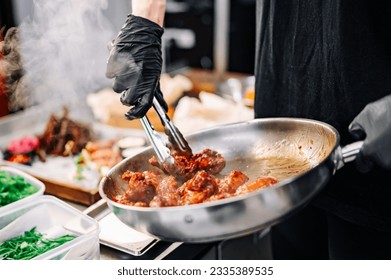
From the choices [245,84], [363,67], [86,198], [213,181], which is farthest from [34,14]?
[245,84]

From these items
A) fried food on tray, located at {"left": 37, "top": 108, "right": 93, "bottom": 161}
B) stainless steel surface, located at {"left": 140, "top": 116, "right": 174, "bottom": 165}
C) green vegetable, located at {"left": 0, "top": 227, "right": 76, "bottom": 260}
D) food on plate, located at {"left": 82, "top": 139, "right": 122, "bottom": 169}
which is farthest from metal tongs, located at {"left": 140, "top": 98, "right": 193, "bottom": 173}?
fried food on tray, located at {"left": 37, "top": 108, "right": 93, "bottom": 161}

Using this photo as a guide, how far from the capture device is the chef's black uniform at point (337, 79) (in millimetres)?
1361

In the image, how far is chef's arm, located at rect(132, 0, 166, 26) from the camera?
1391 mm

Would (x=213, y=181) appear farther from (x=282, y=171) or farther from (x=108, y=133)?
(x=108, y=133)

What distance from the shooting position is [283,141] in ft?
4.71

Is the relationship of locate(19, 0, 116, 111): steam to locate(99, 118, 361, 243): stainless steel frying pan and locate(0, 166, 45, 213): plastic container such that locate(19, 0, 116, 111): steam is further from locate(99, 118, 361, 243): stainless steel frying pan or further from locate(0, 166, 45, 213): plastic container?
locate(99, 118, 361, 243): stainless steel frying pan

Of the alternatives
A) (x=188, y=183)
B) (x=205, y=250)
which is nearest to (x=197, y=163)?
(x=188, y=183)

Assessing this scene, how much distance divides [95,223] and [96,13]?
87 cm

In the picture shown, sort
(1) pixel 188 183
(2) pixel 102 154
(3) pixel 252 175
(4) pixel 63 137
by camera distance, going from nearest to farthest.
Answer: (1) pixel 188 183, (3) pixel 252 175, (2) pixel 102 154, (4) pixel 63 137

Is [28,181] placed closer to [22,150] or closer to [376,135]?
[22,150]

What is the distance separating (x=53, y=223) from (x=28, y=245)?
0.13 meters

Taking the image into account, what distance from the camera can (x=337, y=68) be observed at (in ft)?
4.64

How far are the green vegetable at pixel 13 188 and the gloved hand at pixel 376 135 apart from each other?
1.04 metres

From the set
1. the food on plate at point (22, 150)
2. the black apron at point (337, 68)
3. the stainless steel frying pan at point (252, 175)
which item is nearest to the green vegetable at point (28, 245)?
the stainless steel frying pan at point (252, 175)
